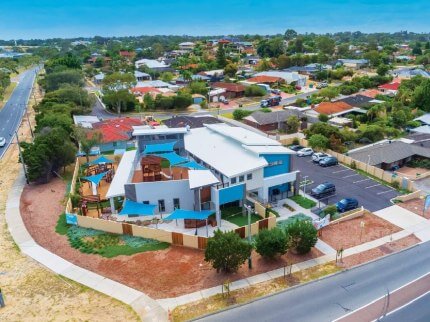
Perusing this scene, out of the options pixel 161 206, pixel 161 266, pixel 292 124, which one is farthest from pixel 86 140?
pixel 292 124

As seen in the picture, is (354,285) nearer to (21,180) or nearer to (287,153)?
(287,153)

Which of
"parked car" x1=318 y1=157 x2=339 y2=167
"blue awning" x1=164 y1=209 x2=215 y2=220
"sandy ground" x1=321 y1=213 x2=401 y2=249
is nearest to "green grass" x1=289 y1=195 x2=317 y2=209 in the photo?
"sandy ground" x1=321 y1=213 x2=401 y2=249

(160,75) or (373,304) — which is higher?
(160,75)

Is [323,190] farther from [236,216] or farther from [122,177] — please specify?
[122,177]

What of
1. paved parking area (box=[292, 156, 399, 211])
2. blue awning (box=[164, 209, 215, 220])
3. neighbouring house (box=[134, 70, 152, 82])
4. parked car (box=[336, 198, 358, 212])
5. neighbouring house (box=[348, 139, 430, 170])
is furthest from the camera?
neighbouring house (box=[134, 70, 152, 82])

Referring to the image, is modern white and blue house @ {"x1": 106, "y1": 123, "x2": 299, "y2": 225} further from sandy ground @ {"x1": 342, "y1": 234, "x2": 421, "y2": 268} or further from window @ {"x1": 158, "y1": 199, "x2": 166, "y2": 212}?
sandy ground @ {"x1": 342, "y1": 234, "x2": 421, "y2": 268}

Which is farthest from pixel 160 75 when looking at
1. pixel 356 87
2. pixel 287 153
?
pixel 287 153
